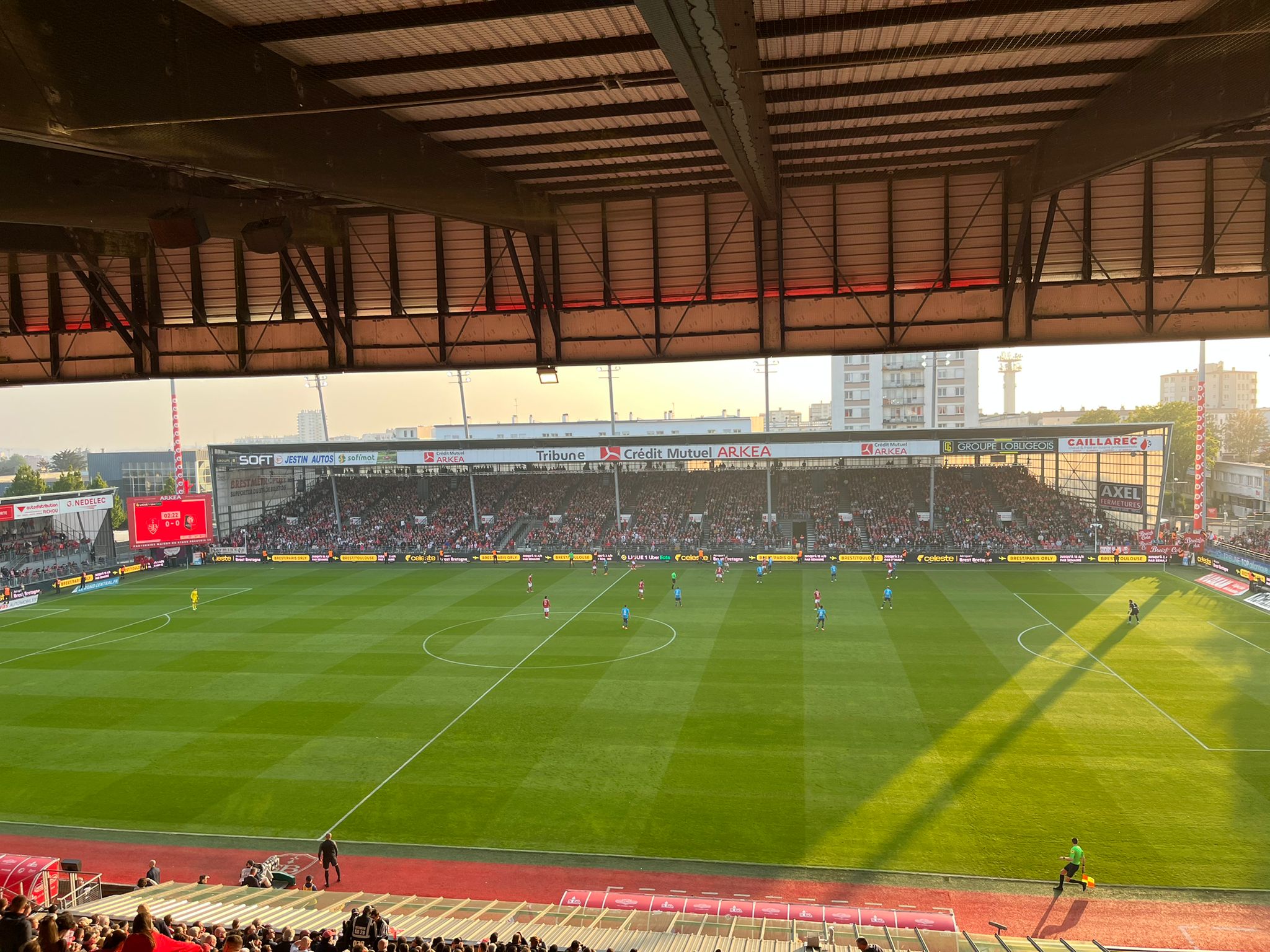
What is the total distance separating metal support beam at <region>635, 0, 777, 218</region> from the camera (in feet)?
16.3

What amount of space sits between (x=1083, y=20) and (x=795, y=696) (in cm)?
2121

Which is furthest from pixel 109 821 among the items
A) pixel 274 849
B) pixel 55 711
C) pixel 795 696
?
pixel 795 696

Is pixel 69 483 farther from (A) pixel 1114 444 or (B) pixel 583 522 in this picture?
(A) pixel 1114 444

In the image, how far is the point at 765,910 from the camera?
45.4ft

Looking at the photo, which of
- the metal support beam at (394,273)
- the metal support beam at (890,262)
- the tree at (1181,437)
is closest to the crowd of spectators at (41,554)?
the metal support beam at (394,273)

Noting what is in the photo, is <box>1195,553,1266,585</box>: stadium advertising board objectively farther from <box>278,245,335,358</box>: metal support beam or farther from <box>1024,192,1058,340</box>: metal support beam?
<box>278,245,335,358</box>: metal support beam

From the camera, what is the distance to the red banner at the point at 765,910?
43.6 feet

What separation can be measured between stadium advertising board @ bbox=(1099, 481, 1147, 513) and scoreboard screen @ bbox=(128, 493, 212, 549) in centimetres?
5463

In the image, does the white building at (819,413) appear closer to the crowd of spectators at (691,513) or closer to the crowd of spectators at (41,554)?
the crowd of spectators at (691,513)

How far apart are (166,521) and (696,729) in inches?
1448

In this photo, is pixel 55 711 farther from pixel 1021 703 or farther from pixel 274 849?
pixel 1021 703

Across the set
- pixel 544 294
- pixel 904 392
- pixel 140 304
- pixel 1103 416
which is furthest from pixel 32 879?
pixel 1103 416

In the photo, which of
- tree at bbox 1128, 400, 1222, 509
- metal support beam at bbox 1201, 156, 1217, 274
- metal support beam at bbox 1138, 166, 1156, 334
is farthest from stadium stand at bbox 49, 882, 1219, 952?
tree at bbox 1128, 400, 1222, 509

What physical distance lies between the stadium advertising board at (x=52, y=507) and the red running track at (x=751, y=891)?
42.2 m
